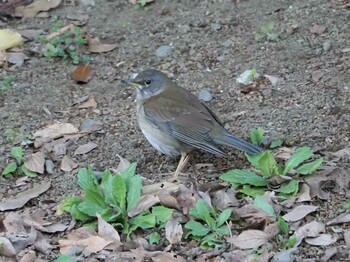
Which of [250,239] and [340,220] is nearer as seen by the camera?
[250,239]

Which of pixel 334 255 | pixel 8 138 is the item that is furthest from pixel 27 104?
pixel 334 255

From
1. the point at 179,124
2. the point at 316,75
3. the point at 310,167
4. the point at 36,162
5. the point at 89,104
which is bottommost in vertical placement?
the point at 89,104

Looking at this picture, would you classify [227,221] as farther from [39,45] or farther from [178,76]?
[39,45]

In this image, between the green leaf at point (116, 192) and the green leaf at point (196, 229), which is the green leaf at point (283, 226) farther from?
the green leaf at point (116, 192)

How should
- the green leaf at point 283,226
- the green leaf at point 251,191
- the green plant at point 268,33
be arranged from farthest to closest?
1. the green plant at point 268,33
2. the green leaf at point 251,191
3. the green leaf at point 283,226

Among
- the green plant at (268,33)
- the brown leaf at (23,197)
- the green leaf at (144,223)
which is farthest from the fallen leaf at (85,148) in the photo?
the green plant at (268,33)

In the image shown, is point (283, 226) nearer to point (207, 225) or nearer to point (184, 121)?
point (207, 225)

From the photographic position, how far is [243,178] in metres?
6.88

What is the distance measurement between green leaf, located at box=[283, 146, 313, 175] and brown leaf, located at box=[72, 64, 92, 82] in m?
2.83

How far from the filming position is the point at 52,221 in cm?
679

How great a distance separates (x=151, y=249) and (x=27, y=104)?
2847 millimetres

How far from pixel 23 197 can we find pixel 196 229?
1539 millimetres

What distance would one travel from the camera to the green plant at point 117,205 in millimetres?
6512

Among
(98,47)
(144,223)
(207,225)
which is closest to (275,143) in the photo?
(207,225)
